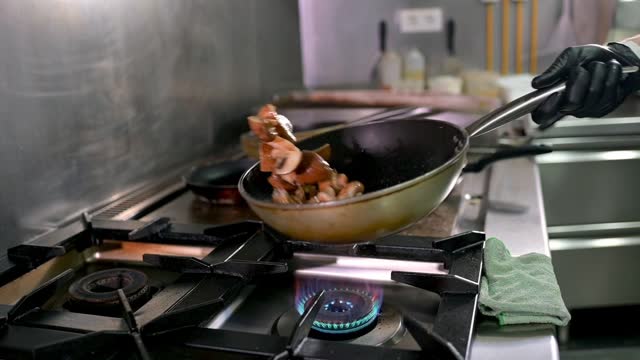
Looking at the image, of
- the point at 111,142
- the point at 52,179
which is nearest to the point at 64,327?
the point at 52,179

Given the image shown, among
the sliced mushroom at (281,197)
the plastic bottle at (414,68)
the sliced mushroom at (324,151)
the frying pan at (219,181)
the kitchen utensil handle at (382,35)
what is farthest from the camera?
the kitchen utensil handle at (382,35)

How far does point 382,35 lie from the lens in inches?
86.0

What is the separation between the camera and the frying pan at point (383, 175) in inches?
25.1

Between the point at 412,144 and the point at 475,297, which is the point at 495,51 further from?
the point at 475,297

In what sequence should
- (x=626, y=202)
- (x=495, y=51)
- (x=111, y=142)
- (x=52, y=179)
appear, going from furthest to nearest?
(x=495, y=51)
(x=626, y=202)
(x=111, y=142)
(x=52, y=179)

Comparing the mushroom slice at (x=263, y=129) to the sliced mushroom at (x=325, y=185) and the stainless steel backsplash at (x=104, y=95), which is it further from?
the stainless steel backsplash at (x=104, y=95)

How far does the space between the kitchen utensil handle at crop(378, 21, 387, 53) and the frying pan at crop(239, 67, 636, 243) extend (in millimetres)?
1367

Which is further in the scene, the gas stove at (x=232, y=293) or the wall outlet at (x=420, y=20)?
the wall outlet at (x=420, y=20)

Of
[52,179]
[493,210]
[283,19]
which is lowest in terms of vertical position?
[493,210]

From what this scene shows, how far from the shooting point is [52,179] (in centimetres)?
92

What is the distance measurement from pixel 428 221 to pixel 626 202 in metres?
0.99

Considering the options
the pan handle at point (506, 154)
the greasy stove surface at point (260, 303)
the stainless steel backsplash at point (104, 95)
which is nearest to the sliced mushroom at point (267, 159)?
the greasy stove surface at point (260, 303)

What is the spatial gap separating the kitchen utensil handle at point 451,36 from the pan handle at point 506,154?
1.09m

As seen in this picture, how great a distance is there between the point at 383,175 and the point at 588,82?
31cm
